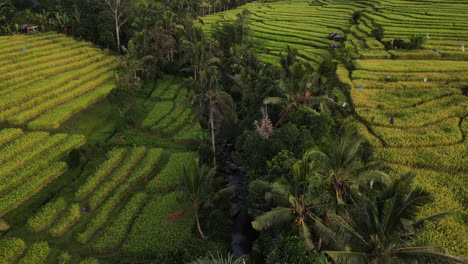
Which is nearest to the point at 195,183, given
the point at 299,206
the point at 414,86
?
the point at 299,206

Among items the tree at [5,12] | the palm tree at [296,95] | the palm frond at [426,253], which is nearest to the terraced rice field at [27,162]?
the palm tree at [296,95]

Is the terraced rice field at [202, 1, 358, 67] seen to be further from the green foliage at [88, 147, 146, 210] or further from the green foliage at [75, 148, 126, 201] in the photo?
the green foliage at [75, 148, 126, 201]

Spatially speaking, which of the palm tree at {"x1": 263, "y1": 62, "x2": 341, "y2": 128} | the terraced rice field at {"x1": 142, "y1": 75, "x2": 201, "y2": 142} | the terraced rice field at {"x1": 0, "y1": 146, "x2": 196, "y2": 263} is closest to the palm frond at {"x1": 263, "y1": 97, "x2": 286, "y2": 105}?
the palm tree at {"x1": 263, "y1": 62, "x2": 341, "y2": 128}

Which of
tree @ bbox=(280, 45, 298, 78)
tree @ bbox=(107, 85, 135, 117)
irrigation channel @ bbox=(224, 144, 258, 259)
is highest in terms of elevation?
tree @ bbox=(280, 45, 298, 78)

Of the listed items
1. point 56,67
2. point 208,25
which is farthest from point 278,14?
point 56,67

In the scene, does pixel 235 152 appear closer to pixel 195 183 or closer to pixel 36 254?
pixel 195 183

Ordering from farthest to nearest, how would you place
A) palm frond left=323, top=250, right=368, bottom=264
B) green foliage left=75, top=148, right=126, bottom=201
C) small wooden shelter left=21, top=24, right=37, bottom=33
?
small wooden shelter left=21, top=24, right=37, bottom=33
green foliage left=75, top=148, right=126, bottom=201
palm frond left=323, top=250, right=368, bottom=264
